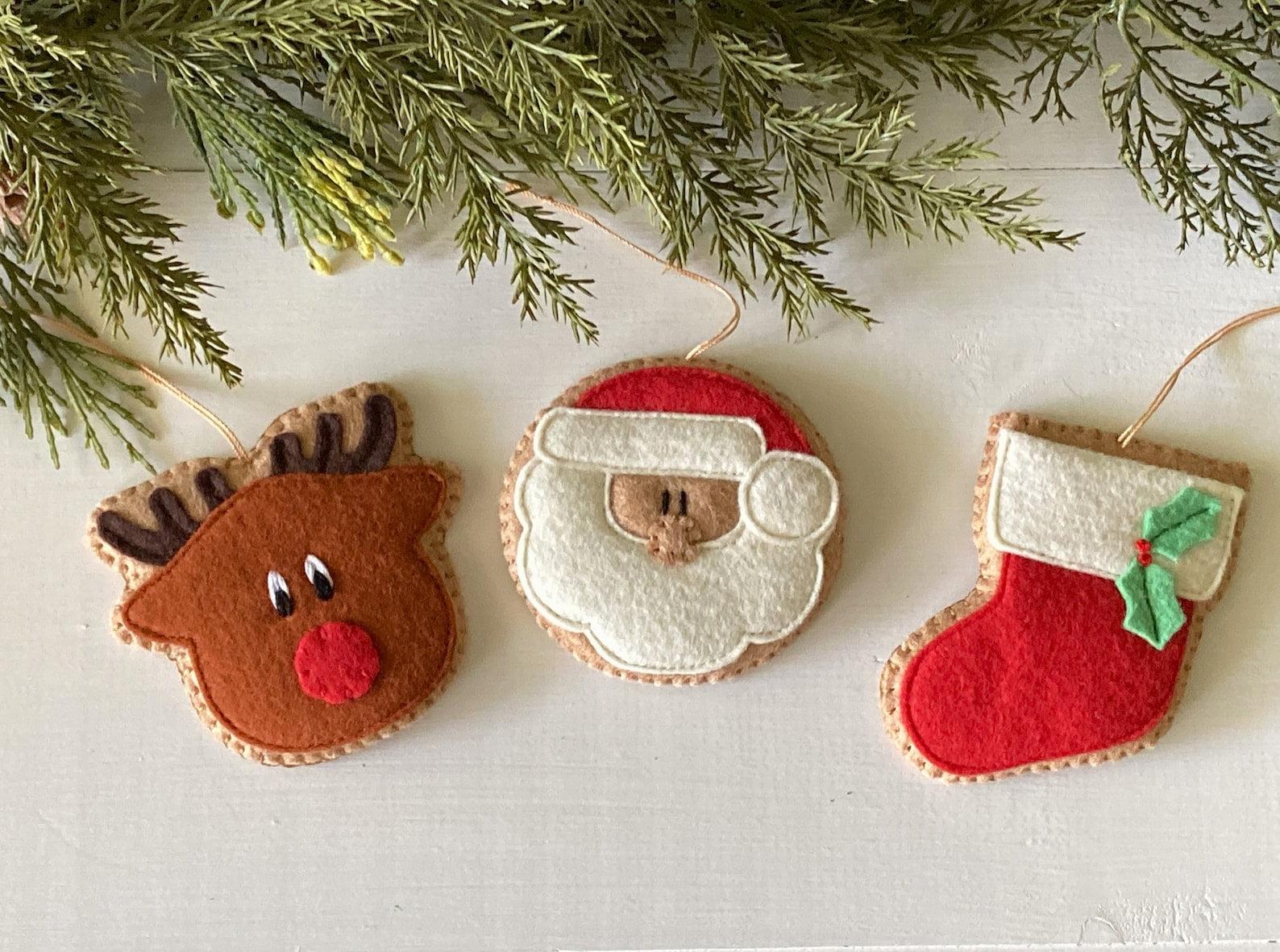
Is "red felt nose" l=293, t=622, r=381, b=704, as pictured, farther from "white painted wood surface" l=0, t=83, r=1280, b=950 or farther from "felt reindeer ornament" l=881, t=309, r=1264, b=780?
"felt reindeer ornament" l=881, t=309, r=1264, b=780

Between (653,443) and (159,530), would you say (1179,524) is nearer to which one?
(653,443)

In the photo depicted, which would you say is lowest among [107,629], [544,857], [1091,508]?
[544,857]

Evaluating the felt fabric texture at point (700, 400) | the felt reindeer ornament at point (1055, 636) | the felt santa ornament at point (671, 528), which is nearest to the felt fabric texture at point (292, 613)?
the felt santa ornament at point (671, 528)

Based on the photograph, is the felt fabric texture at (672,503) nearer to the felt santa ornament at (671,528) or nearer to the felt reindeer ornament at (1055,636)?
the felt santa ornament at (671,528)

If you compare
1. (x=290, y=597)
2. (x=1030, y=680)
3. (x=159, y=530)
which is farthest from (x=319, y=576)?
(x=1030, y=680)

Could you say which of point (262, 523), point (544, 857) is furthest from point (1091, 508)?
point (262, 523)

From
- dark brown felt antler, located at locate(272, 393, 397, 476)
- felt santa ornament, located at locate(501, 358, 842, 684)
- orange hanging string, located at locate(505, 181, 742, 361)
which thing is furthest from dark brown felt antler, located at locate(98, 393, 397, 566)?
orange hanging string, located at locate(505, 181, 742, 361)

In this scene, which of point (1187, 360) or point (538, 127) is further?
point (1187, 360)

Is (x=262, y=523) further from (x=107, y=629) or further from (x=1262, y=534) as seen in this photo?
(x=1262, y=534)
